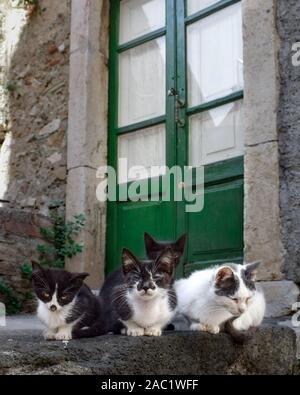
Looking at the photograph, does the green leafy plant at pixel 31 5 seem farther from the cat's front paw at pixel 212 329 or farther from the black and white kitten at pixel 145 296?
the cat's front paw at pixel 212 329

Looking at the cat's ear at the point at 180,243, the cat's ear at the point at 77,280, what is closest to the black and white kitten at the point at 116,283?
the cat's ear at the point at 180,243

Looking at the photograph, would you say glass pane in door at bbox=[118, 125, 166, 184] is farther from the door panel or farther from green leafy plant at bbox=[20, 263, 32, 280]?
green leafy plant at bbox=[20, 263, 32, 280]

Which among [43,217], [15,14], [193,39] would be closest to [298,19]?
[193,39]

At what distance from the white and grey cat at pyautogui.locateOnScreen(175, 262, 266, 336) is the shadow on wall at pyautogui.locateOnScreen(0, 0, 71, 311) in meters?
2.33

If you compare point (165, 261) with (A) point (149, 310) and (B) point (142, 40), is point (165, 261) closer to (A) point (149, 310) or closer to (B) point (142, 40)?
(A) point (149, 310)

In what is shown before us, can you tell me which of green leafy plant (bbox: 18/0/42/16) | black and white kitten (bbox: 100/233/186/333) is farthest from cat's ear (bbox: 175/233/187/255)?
green leafy plant (bbox: 18/0/42/16)

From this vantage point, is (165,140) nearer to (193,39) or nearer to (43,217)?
(193,39)

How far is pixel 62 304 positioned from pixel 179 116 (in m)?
2.61

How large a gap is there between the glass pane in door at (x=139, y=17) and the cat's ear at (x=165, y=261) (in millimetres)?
2985

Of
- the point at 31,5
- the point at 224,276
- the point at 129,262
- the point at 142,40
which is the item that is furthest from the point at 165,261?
the point at 31,5

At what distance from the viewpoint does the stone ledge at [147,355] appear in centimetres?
236

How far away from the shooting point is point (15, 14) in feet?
20.6

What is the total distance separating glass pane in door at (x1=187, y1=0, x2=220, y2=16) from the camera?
493cm
